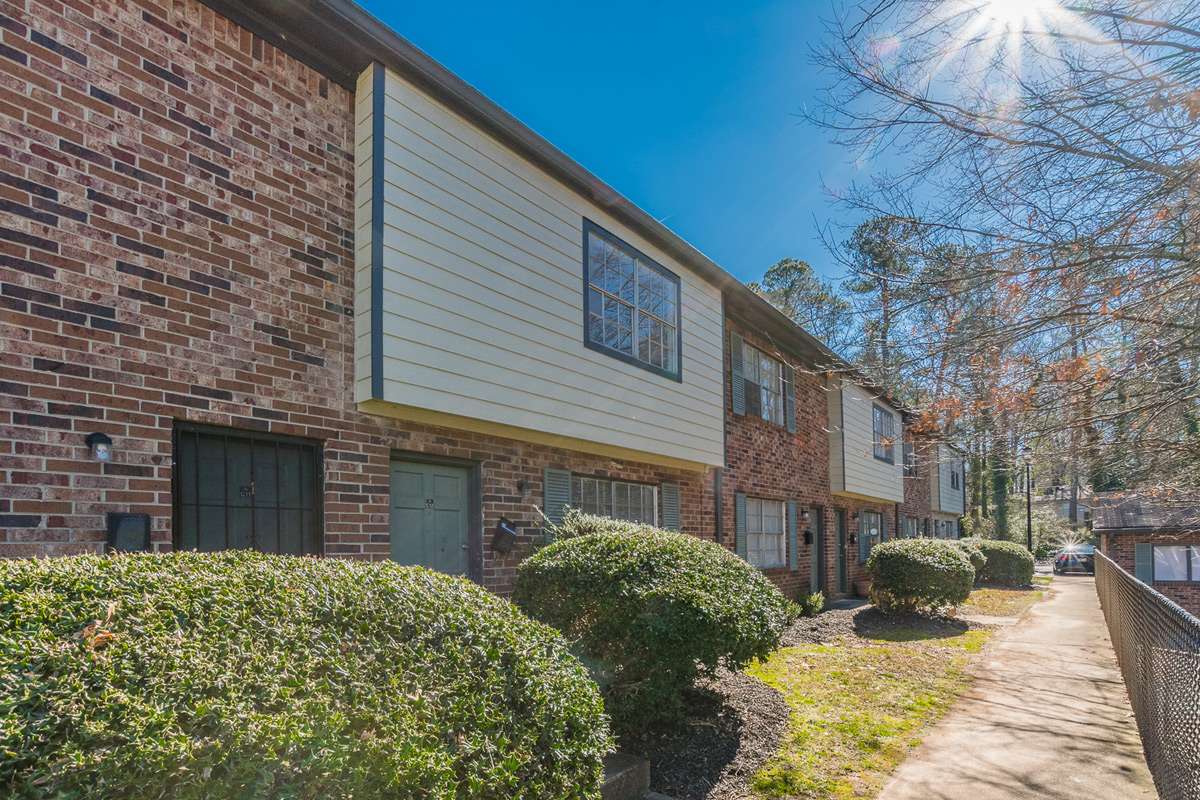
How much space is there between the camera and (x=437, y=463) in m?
6.75

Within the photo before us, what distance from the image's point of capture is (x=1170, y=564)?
20938 millimetres

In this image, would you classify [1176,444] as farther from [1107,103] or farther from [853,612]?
[853,612]

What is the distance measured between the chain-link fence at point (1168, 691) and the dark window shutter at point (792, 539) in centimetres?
734

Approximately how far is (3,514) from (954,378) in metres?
6.92

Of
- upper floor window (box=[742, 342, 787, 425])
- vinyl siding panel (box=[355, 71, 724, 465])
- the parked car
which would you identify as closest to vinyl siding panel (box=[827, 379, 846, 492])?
upper floor window (box=[742, 342, 787, 425])

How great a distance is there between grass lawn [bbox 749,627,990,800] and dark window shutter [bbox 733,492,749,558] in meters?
2.03

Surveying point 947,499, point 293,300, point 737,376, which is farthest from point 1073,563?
point 293,300

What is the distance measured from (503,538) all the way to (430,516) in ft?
2.64

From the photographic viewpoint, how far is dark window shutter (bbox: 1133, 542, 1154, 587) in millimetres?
20922

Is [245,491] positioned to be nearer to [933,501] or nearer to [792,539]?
[792,539]

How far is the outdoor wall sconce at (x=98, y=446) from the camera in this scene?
14.1 feet

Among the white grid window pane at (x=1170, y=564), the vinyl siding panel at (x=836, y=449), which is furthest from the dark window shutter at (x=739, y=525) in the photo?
the white grid window pane at (x=1170, y=564)

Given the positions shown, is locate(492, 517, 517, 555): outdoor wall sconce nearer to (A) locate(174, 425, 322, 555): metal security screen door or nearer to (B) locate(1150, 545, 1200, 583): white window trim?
(A) locate(174, 425, 322, 555): metal security screen door

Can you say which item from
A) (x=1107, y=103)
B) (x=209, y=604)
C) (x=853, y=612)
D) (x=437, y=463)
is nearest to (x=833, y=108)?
(x=1107, y=103)
